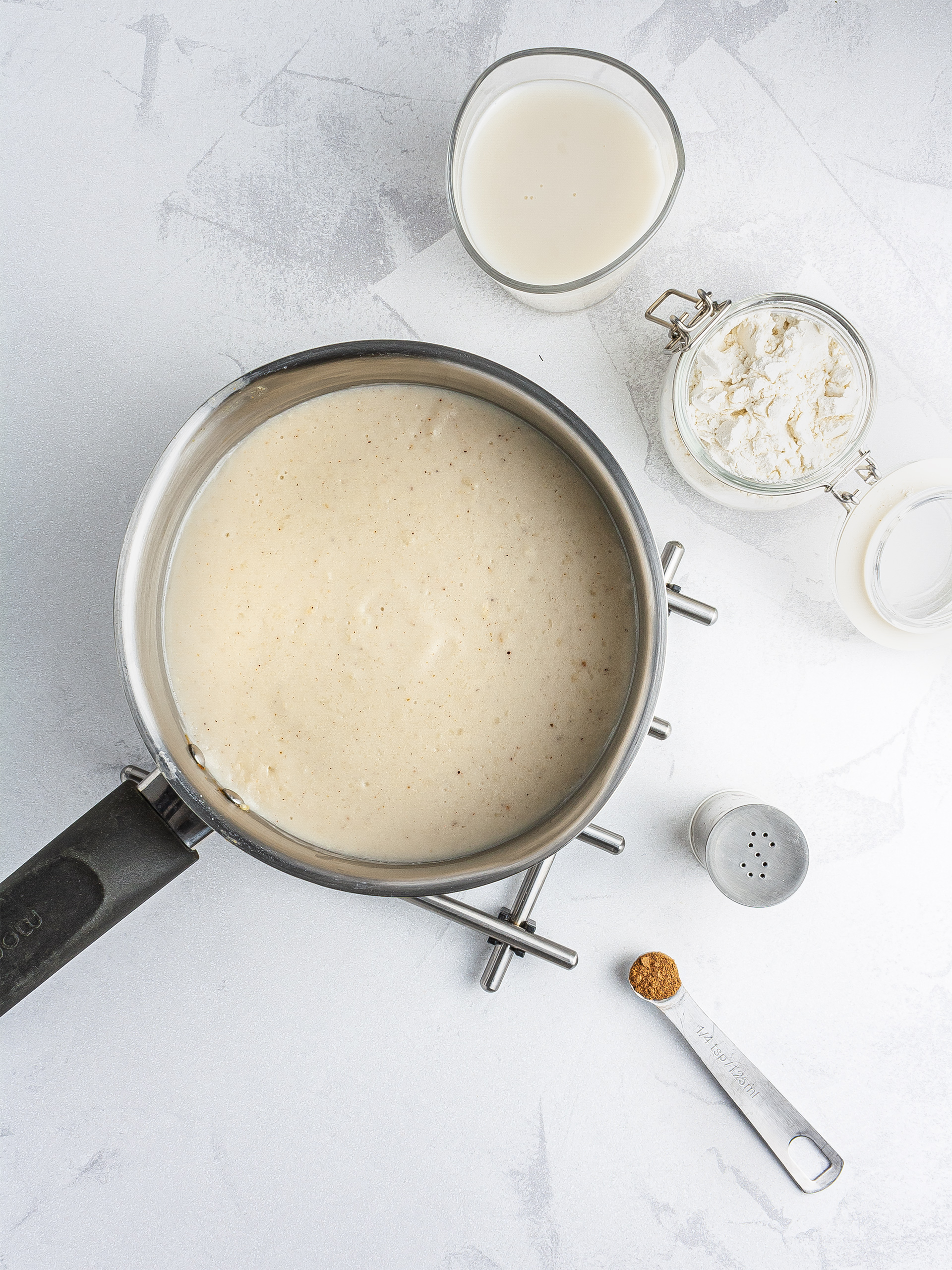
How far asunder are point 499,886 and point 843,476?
690 mm

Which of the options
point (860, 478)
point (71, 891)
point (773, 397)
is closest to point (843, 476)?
point (860, 478)

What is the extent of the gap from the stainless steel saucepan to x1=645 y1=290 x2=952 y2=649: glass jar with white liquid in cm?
20

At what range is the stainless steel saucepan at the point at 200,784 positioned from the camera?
33.6 inches

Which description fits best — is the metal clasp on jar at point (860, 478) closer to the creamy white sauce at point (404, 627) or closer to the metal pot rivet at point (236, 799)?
the creamy white sauce at point (404, 627)

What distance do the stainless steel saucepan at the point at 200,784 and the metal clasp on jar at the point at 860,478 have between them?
320 mm

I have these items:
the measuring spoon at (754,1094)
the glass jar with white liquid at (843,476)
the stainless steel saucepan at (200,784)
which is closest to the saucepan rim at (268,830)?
the stainless steel saucepan at (200,784)

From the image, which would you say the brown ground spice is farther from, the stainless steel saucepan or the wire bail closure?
the wire bail closure

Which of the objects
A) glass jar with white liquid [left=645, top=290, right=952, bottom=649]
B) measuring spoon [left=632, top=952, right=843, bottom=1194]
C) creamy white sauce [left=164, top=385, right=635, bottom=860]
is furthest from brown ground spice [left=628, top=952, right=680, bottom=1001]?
glass jar with white liquid [left=645, top=290, right=952, bottom=649]

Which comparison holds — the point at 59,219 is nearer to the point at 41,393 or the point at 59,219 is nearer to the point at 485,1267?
the point at 41,393

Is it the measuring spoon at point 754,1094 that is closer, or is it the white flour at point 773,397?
the white flour at point 773,397

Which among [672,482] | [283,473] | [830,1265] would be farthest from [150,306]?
[830,1265]

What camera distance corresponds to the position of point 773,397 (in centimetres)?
96

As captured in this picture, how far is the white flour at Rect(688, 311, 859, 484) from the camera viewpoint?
A: 97 cm

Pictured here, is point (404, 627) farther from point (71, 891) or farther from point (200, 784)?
point (71, 891)
